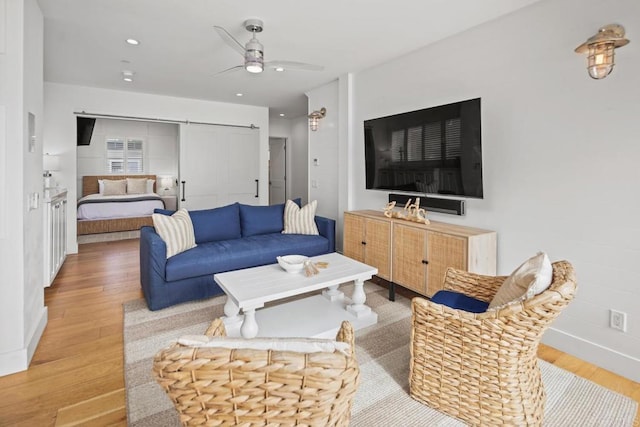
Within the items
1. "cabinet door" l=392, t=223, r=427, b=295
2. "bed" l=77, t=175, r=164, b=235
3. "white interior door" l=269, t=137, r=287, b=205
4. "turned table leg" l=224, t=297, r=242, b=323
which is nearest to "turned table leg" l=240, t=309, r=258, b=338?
"turned table leg" l=224, t=297, r=242, b=323

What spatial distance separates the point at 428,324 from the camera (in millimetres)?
1821

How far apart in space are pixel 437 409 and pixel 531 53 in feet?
8.55

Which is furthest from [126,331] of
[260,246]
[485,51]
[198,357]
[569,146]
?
[485,51]

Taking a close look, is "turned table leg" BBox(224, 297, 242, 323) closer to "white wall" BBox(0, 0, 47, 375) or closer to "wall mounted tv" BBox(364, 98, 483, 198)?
"white wall" BBox(0, 0, 47, 375)

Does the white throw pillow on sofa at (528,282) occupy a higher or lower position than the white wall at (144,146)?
lower

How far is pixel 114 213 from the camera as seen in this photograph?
21.6ft

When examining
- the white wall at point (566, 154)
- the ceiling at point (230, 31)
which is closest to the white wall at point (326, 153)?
the ceiling at point (230, 31)

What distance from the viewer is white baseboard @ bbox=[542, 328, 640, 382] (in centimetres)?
214

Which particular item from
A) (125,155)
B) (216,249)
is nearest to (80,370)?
(216,249)

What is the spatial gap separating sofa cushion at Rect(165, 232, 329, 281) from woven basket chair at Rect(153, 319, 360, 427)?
8.02 ft

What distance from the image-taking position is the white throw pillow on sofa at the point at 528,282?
1513 mm

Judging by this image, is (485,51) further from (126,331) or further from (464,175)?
(126,331)

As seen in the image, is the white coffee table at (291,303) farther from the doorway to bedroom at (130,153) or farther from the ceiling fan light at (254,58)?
the doorway to bedroom at (130,153)

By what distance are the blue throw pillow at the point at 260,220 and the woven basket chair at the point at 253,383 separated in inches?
131
